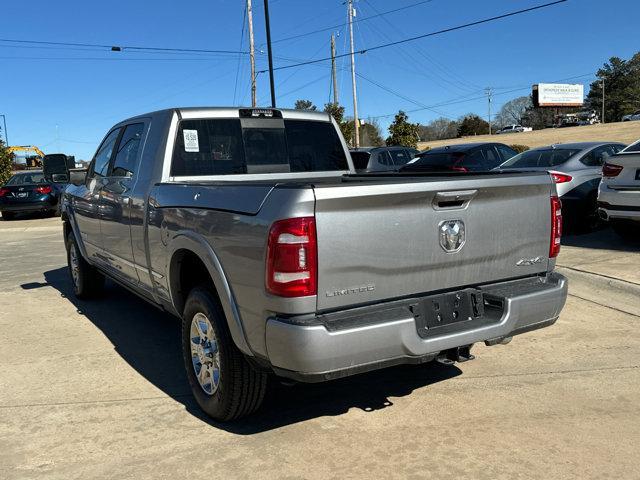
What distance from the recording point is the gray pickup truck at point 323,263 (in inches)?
111

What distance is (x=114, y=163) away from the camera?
5.37 metres

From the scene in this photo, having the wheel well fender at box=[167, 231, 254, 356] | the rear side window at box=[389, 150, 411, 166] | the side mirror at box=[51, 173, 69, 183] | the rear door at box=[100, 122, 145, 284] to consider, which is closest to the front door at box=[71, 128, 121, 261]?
the rear door at box=[100, 122, 145, 284]

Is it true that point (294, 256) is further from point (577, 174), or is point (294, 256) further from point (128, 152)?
point (577, 174)

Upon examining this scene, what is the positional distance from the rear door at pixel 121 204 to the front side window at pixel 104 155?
0.21 m

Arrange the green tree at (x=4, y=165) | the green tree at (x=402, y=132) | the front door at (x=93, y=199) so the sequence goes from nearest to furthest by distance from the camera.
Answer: the front door at (x=93, y=199), the green tree at (x=4, y=165), the green tree at (x=402, y=132)

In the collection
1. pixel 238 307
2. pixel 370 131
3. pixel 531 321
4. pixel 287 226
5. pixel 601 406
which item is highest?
pixel 370 131

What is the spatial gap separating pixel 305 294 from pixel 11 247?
1180 centimetres

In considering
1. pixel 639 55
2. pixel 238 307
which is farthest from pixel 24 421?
pixel 639 55

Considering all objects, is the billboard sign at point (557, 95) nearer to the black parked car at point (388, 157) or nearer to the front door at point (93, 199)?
the black parked car at point (388, 157)

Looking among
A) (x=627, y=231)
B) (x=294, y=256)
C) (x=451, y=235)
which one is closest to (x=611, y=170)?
(x=627, y=231)

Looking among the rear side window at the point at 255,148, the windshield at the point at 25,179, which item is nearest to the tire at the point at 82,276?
the rear side window at the point at 255,148

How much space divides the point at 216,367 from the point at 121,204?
6.35 feet

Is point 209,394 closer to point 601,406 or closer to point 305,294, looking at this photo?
point 305,294

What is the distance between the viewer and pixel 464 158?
40.9 feet
